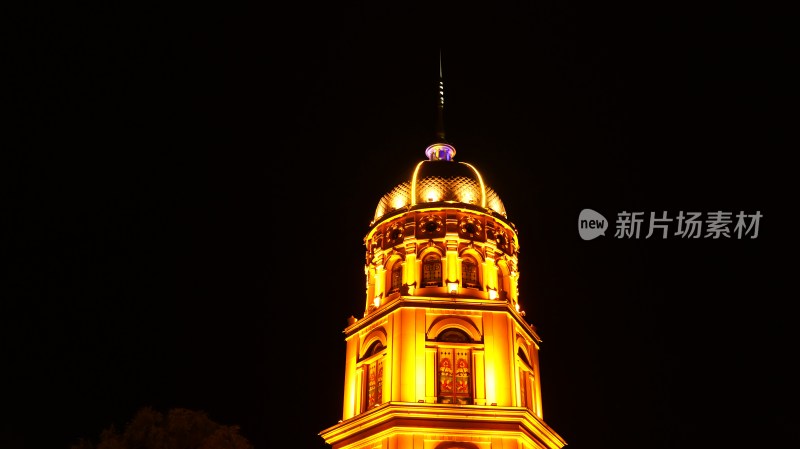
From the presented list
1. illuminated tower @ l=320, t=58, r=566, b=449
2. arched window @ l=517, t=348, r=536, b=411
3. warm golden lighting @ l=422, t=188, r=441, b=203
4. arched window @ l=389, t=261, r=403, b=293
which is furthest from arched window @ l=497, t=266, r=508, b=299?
arched window @ l=389, t=261, r=403, b=293

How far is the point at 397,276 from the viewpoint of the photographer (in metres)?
32.4

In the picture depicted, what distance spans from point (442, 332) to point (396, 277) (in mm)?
3695

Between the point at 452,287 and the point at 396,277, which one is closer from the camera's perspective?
the point at 452,287

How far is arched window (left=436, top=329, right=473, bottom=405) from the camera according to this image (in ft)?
92.5

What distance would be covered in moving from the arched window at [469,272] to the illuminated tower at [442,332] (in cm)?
4

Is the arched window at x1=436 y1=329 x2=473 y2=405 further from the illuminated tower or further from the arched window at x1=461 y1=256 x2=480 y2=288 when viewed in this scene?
the arched window at x1=461 y1=256 x2=480 y2=288

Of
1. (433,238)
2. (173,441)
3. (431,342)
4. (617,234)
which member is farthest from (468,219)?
(173,441)

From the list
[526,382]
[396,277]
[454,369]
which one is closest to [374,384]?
[454,369]

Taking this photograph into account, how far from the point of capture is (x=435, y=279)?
31.7 m

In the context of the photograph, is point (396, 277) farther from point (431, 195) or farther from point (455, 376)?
point (455, 376)

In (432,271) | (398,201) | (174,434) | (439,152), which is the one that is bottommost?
(174,434)

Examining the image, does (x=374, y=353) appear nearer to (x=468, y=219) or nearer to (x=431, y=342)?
(x=431, y=342)

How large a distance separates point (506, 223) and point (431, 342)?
280 inches

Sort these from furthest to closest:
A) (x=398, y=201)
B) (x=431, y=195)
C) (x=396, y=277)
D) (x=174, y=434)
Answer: (x=398, y=201)
(x=431, y=195)
(x=396, y=277)
(x=174, y=434)
